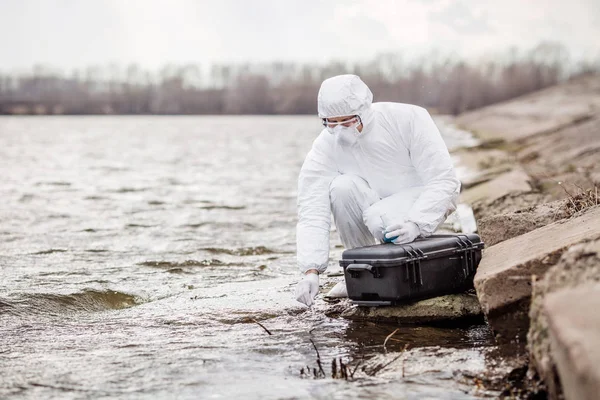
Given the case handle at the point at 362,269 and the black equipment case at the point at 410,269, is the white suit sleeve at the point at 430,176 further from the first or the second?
the case handle at the point at 362,269

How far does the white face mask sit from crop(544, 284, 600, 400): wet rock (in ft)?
6.91

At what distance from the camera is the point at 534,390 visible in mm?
3373

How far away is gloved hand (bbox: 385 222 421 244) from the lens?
15.6ft

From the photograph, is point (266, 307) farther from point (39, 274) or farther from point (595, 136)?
point (595, 136)

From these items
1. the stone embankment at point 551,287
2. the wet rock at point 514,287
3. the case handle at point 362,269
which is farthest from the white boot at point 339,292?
the wet rock at point 514,287

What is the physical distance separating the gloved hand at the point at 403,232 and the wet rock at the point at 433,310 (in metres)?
0.38

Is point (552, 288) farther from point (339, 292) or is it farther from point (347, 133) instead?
point (339, 292)

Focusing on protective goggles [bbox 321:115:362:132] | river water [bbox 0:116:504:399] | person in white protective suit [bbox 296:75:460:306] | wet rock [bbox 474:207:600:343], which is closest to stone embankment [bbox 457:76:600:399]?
wet rock [bbox 474:207:600:343]

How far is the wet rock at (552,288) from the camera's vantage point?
3.14m

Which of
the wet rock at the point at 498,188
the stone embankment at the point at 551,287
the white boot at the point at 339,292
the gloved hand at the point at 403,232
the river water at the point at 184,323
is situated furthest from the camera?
the wet rock at the point at 498,188

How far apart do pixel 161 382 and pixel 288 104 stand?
340ft

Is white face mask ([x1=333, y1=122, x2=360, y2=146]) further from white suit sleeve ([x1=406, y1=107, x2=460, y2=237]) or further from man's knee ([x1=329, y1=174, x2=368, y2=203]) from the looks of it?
white suit sleeve ([x1=406, y1=107, x2=460, y2=237])

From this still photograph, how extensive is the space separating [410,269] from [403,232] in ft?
0.79

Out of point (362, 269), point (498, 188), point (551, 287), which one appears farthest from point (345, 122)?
point (498, 188)
